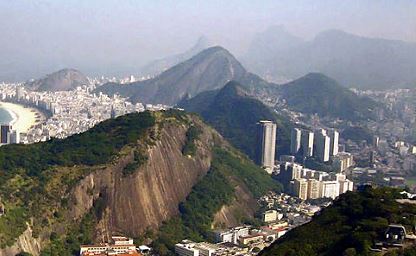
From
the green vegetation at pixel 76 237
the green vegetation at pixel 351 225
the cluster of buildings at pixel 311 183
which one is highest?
the green vegetation at pixel 351 225

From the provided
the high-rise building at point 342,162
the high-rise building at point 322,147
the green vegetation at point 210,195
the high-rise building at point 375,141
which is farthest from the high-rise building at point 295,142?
the green vegetation at point 210,195

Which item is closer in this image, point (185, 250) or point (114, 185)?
point (185, 250)

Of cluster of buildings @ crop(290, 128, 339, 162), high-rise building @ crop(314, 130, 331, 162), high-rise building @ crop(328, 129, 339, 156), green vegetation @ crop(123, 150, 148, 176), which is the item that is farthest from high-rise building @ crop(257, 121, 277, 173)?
green vegetation @ crop(123, 150, 148, 176)

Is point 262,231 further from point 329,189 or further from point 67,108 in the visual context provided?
point 67,108

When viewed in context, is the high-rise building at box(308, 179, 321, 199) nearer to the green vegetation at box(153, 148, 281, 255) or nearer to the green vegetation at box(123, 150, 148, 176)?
the green vegetation at box(153, 148, 281, 255)

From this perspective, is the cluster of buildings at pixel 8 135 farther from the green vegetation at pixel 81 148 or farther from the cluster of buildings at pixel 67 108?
the green vegetation at pixel 81 148

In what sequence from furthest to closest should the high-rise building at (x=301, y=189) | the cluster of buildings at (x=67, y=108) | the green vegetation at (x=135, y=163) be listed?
the cluster of buildings at (x=67, y=108)
the high-rise building at (x=301, y=189)
the green vegetation at (x=135, y=163)

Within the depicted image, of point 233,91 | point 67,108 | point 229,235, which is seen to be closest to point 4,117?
point 67,108
